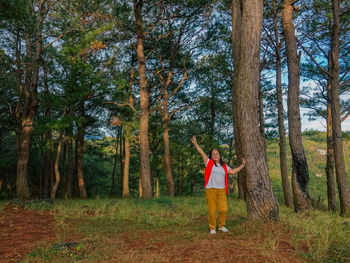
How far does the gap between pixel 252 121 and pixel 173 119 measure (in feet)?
59.5

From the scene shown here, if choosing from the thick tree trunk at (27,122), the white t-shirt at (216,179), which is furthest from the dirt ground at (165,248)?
the thick tree trunk at (27,122)

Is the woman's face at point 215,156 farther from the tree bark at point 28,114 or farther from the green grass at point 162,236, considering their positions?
the tree bark at point 28,114

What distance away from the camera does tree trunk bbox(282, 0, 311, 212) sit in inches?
373

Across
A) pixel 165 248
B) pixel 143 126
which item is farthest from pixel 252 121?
pixel 143 126

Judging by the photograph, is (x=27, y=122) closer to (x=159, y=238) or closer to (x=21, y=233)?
(x=21, y=233)

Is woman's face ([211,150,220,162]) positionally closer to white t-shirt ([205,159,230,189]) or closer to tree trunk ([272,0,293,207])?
white t-shirt ([205,159,230,189])

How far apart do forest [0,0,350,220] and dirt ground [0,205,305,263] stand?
1.65m

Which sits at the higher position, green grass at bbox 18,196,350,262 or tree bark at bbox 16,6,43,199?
tree bark at bbox 16,6,43,199

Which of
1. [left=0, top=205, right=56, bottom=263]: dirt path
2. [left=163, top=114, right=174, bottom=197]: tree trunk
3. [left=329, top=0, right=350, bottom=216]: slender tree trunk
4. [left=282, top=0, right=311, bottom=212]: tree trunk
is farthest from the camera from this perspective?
[left=163, top=114, right=174, bottom=197]: tree trunk

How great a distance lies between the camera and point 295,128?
32.1ft

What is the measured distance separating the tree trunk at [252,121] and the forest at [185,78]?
0.02 m

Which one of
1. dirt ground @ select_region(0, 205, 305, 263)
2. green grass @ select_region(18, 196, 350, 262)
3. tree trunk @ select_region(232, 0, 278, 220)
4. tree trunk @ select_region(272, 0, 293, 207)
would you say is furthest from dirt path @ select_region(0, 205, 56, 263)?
tree trunk @ select_region(272, 0, 293, 207)

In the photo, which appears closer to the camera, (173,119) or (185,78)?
(185,78)

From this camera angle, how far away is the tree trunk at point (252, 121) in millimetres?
5922
